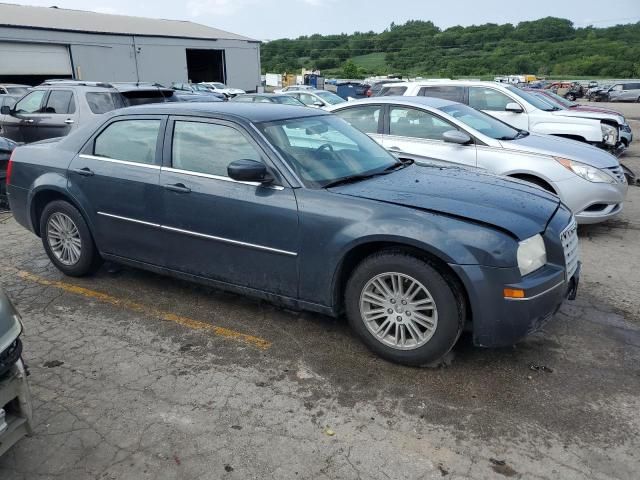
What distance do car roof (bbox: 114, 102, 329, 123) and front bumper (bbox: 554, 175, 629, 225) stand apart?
3.22m

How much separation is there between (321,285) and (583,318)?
218cm

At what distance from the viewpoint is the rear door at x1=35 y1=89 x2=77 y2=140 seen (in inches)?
412

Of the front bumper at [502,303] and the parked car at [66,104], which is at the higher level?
the parked car at [66,104]

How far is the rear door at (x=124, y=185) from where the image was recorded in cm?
422

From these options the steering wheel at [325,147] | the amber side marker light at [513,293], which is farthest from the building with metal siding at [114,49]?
the amber side marker light at [513,293]

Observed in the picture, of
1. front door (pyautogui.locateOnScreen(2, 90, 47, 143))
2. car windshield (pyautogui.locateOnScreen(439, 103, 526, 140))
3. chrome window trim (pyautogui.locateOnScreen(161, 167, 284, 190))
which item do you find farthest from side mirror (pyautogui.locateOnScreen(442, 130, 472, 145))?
front door (pyautogui.locateOnScreen(2, 90, 47, 143))

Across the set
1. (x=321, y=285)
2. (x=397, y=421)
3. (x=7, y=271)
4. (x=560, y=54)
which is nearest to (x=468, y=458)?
(x=397, y=421)

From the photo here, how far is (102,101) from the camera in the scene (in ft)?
33.8

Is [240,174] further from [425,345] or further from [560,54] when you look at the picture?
[560,54]

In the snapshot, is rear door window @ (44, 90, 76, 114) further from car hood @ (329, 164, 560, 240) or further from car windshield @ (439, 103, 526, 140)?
car hood @ (329, 164, 560, 240)

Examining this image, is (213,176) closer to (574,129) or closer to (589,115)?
(574,129)

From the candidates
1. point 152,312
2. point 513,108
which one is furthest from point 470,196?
point 513,108

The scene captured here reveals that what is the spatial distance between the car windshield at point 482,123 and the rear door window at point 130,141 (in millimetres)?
3757

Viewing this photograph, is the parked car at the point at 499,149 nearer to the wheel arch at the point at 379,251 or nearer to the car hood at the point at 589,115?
the wheel arch at the point at 379,251
